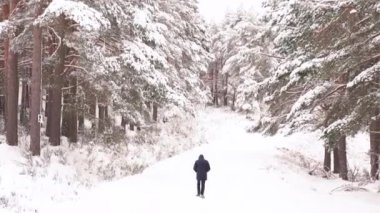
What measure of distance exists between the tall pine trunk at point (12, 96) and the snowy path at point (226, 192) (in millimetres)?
4409

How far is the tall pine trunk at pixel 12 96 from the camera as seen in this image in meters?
16.9

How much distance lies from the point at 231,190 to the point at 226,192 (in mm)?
352

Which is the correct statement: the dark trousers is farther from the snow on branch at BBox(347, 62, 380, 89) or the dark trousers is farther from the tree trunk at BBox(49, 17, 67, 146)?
the tree trunk at BBox(49, 17, 67, 146)

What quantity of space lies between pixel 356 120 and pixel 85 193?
23.7ft

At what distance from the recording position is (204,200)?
43.5 feet

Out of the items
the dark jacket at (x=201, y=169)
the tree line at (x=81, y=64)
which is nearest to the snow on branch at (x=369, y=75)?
the dark jacket at (x=201, y=169)

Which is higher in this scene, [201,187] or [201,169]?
[201,169]

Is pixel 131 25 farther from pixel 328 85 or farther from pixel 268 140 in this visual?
pixel 268 140

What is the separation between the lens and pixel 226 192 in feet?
48.3

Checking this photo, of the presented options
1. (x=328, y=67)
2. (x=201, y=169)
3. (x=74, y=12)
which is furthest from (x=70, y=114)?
(x=328, y=67)

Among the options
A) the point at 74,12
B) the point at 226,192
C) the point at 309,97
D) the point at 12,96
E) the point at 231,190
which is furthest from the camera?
the point at 12,96

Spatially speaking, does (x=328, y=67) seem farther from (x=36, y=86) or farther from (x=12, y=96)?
(x=12, y=96)

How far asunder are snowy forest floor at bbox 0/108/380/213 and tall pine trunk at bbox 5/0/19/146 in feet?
13.5

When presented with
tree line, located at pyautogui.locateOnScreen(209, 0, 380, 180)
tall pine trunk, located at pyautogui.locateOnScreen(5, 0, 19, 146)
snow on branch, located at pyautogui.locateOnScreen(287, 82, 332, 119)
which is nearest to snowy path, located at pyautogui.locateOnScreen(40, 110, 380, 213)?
tree line, located at pyautogui.locateOnScreen(209, 0, 380, 180)
